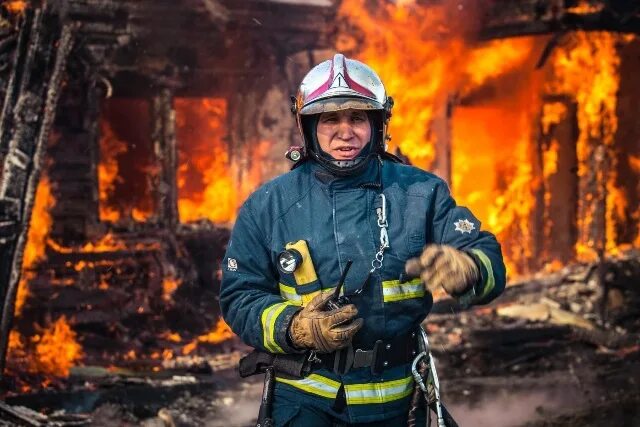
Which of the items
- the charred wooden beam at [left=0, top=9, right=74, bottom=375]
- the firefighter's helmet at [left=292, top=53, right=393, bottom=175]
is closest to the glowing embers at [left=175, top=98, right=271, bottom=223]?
the charred wooden beam at [left=0, top=9, right=74, bottom=375]

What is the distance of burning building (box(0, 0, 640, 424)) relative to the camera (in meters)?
9.84

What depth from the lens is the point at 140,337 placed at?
34.2 feet

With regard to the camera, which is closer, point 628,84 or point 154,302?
point 154,302

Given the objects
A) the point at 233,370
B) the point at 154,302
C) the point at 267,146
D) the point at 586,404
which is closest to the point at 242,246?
the point at 586,404

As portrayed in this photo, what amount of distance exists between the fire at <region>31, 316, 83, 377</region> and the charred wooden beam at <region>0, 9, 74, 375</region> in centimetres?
176

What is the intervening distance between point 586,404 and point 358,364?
4.99 metres

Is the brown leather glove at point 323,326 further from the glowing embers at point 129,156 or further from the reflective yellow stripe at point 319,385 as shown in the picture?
the glowing embers at point 129,156

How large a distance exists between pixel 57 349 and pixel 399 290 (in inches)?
314

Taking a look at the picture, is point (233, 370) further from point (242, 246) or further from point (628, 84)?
point (628, 84)

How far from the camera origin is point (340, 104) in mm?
3246

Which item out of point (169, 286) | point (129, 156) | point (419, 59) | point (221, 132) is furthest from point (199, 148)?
point (169, 286)

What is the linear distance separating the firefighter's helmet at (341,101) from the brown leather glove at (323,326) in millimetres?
600

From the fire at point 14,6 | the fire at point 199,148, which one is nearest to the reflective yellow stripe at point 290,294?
the fire at point 14,6

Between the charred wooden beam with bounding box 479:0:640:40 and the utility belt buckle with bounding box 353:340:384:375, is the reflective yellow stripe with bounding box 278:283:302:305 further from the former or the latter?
the charred wooden beam with bounding box 479:0:640:40
